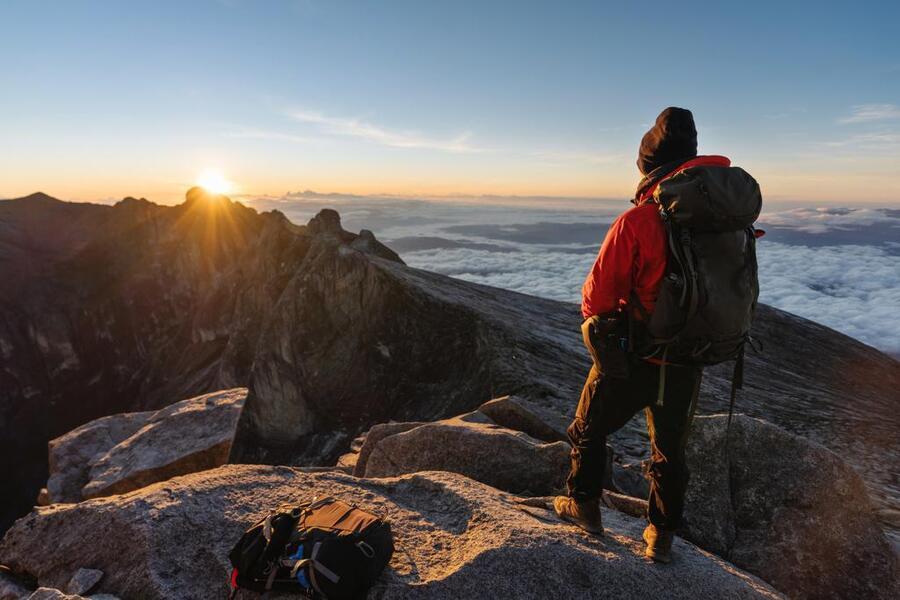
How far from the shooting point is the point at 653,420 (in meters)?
5.35

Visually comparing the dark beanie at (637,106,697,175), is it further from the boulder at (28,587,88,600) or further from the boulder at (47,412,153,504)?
the boulder at (47,412,153,504)

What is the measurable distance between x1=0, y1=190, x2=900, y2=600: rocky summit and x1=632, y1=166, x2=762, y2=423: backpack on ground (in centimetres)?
254

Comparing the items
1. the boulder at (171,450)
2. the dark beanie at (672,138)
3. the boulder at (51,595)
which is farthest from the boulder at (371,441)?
the boulder at (171,450)

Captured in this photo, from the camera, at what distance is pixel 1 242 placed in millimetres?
102188

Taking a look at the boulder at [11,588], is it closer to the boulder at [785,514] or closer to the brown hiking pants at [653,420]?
the brown hiking pants at [653,420]

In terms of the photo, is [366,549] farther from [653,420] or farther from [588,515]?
[653,420]

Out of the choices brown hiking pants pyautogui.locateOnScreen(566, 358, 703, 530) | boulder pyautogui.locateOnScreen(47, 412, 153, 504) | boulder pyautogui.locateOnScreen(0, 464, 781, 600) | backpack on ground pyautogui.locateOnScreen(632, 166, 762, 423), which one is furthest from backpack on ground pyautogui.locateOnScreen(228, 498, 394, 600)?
boulder pyautogui.locateOnScreen(47, 412, 153, 504)

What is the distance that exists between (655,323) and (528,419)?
7.11m

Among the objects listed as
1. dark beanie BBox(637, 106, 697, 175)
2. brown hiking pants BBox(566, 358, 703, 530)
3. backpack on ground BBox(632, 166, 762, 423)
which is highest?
dark beanie BBox(637, 106, 697, 175)

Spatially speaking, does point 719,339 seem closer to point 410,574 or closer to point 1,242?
point 410,574

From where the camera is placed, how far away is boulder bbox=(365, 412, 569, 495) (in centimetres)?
827

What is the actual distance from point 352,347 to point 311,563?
79.2ft

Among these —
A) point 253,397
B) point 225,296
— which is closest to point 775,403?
point 253,397

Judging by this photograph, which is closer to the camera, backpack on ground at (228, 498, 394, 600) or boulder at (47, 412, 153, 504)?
backpack on ground at (228, 498, 394, 600)
